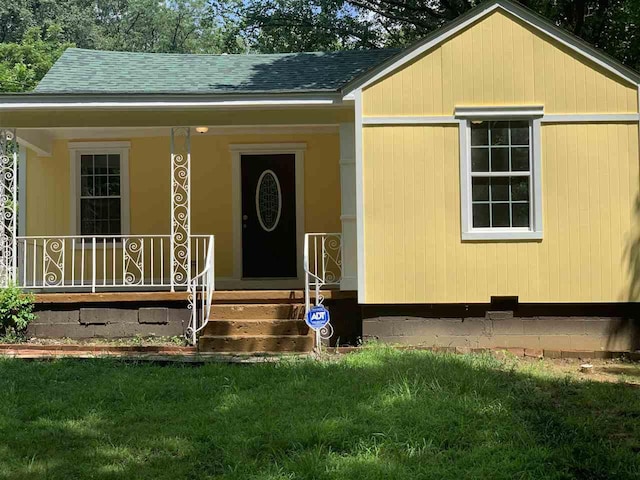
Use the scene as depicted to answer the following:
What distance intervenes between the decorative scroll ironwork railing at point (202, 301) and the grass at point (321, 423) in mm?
1639

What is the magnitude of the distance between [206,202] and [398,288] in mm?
3986

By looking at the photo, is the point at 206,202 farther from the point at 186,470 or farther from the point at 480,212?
the point at 186,470

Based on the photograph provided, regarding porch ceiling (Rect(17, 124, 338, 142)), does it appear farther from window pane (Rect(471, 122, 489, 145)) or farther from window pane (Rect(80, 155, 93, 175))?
window pane (Rect(471, 122, 489, 145))

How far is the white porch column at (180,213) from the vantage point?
27.2 feet

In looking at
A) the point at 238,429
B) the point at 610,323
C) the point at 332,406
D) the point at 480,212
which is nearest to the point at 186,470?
the point at 238,429

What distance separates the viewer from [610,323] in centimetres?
775

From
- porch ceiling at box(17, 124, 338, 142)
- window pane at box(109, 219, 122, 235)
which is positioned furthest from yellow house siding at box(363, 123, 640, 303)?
window pane at box(109, 219, 122, 235)

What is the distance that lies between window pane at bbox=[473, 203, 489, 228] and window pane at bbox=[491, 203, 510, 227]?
7 centimetres

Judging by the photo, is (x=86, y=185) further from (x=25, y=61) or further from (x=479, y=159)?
(x=25, y=61)

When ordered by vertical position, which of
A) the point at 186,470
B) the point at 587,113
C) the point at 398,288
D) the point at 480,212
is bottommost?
the point at 186,470

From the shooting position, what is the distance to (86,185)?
10.3m

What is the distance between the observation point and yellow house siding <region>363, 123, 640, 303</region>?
302 inches

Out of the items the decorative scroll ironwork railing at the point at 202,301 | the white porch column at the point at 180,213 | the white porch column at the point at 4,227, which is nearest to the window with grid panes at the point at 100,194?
the white porch column at the point at 180,213

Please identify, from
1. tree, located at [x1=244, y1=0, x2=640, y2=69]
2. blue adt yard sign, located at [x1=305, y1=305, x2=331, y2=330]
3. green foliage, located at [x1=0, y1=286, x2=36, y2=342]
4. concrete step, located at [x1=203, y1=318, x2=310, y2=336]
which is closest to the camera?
blue adt yard sign, located at [x1=305, y1=305, x2=331, y2=330]
